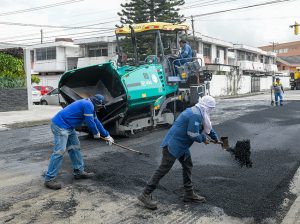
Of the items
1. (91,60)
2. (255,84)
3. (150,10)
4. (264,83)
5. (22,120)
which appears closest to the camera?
(22,120)

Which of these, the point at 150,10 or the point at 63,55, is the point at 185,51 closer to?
the point at 150,10

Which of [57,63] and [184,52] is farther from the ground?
[57,63]

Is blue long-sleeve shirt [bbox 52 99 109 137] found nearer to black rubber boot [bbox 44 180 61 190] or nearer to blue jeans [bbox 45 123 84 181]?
blue jeans [bbox 45 123 84 181]

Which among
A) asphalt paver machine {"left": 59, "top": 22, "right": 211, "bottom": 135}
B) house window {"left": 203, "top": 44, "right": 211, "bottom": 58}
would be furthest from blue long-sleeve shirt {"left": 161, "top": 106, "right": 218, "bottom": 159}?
house window {"left": 203, "top": 44, "right": 211, "bottom": 58}

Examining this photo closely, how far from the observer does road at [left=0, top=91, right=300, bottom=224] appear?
4.86 meters

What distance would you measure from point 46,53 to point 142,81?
37.9m

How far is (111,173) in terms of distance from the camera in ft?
22.1

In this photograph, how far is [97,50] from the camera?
4272 centimetres

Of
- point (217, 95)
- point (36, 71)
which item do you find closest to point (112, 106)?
point (217, 95)

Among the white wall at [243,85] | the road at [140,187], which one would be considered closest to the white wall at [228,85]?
the white wall at [243,85]

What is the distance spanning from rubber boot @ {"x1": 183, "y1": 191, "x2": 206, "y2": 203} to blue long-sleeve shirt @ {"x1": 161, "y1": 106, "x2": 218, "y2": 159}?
0.57 m

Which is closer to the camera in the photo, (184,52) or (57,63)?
(184,52)

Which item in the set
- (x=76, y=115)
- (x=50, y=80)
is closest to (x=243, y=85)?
(x=50, y=80)

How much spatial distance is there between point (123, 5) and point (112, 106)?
2686 centimetres
